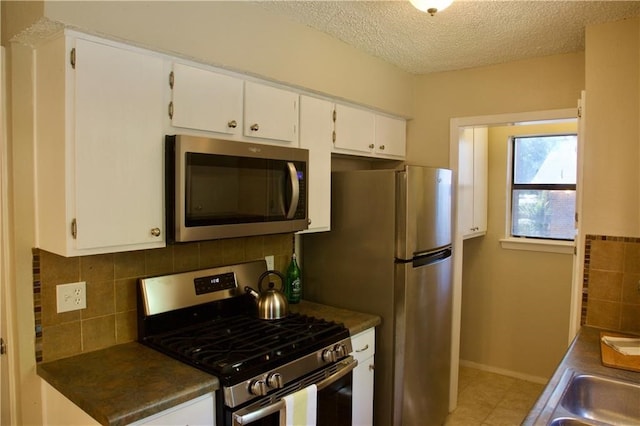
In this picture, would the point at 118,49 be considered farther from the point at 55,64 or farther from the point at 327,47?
the point at 327,47

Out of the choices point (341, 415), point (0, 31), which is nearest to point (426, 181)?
point (341, 415)

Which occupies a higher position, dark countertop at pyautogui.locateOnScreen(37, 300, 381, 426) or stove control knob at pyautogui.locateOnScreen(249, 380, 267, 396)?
dark countertop at pyautogui.locateOnScreen(37, 300, 381, 426)

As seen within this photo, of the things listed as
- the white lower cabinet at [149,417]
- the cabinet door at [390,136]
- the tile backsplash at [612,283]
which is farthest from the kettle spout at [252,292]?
the tile backsplash at [612,283]

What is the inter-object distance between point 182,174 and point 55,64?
553mm

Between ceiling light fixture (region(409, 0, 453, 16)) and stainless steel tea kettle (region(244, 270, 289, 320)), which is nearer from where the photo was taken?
ceiling light fixture (region(409, 0, 453, 16))

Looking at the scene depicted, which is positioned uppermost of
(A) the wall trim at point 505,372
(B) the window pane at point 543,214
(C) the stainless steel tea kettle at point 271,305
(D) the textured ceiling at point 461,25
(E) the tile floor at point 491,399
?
(D) the textured ceiling at point 461,25

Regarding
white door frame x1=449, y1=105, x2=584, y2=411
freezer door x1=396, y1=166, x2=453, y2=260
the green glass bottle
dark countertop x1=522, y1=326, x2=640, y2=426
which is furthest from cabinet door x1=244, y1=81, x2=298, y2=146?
dark countertop x1=522, y1=326, x2=640, y2=426

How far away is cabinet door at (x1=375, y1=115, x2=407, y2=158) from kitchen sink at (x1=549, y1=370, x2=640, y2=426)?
5.77 feet

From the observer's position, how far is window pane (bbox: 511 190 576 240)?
3.63 meters

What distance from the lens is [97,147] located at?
61.2 inches

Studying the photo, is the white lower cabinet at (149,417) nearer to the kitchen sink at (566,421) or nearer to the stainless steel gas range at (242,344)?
the stainless steel gas range at (242,344)

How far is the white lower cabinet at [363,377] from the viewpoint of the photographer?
2.21 m

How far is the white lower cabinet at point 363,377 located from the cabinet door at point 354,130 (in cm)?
107

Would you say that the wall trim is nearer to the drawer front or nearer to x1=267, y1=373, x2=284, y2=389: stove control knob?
the drawer front
